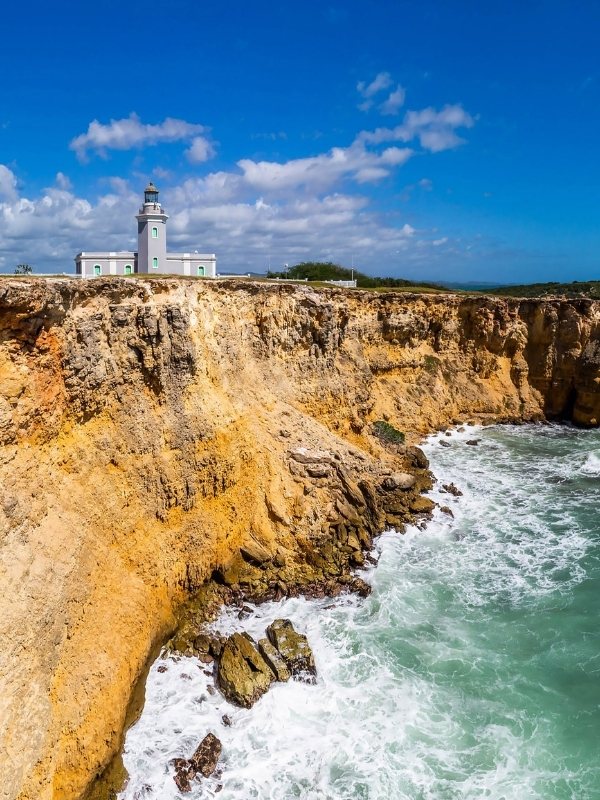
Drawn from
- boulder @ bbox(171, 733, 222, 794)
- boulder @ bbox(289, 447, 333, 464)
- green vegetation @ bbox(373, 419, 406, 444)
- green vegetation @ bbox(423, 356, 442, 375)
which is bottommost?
boulder @ bbox(171, 733, 222, 794)

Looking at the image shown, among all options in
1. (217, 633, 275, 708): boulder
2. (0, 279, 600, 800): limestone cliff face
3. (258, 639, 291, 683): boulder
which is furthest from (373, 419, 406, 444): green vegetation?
(217, 633, 275, 708): boulder

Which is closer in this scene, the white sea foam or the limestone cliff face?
the limestone cliff face

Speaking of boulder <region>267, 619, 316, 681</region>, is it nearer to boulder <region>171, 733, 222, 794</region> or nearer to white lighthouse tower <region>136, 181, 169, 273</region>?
boulder <region>171, 733, 222, 794</region>

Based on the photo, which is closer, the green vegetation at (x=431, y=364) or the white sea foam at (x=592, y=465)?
the white sea foam at (x=592, y=465)

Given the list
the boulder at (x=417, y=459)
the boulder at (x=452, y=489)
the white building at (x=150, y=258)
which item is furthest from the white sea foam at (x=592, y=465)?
the white building at (x=150, y=258)

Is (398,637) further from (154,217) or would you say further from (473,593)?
(154,217)

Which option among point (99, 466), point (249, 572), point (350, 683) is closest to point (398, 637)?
point (350, 683)

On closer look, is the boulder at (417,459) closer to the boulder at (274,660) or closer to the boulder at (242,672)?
the boulder at (274,660)
